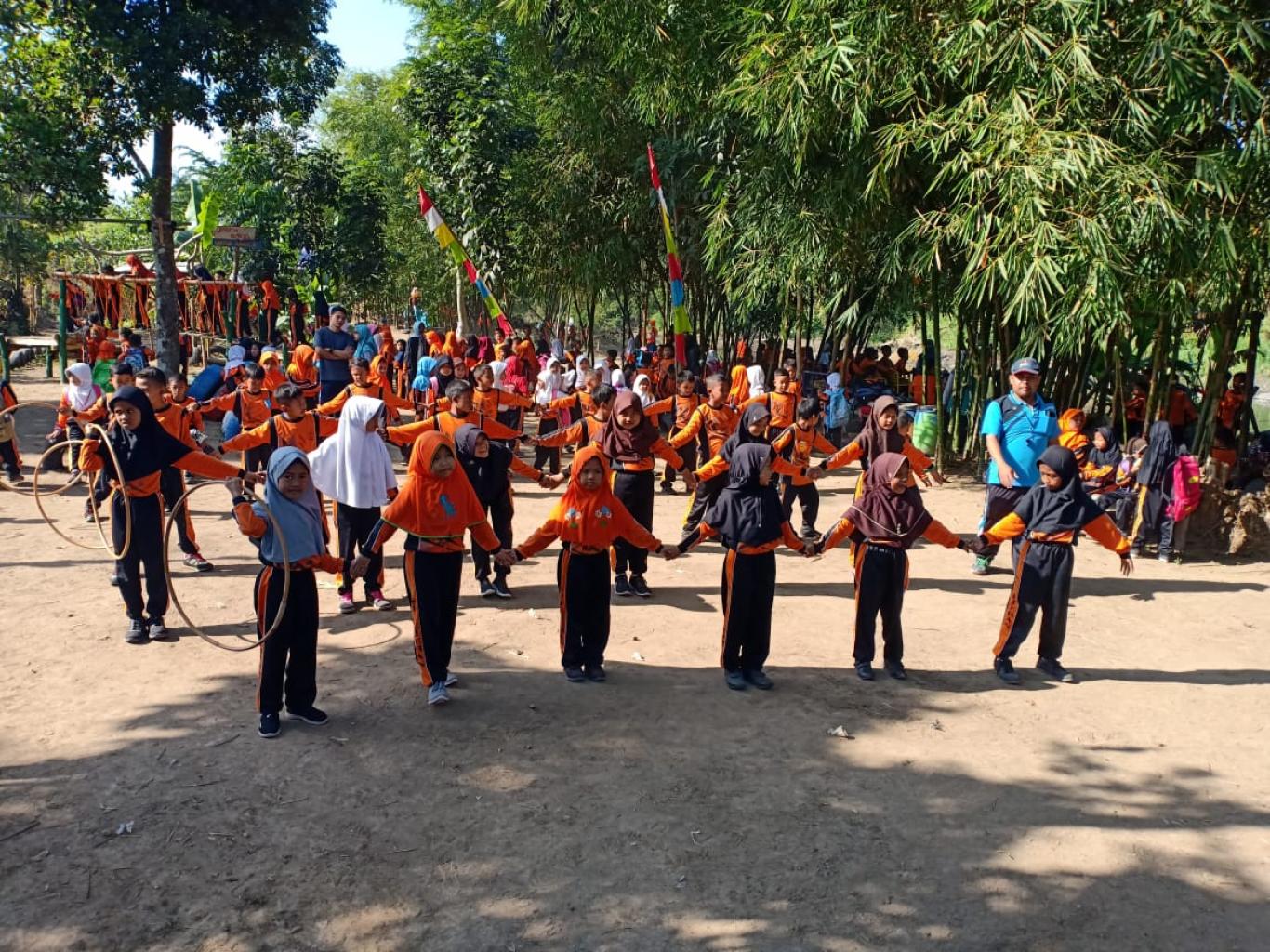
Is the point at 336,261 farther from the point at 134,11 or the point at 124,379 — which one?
the point at 124,379

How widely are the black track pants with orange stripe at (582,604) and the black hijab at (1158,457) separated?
588cm

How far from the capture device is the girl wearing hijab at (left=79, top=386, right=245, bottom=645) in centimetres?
587

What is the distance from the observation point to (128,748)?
4.64 m

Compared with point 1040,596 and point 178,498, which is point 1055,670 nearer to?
point 1040,596

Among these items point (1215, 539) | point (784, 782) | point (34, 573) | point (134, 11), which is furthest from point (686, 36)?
point (784, 782)

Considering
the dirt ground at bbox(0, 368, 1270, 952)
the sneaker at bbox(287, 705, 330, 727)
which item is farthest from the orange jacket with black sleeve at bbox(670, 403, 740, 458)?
the sneaker at bbox(287, 705, 330, 727)

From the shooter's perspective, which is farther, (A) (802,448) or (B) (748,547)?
(A) (802,448)

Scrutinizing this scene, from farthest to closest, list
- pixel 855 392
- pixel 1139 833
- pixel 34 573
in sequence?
pixel 855 392 → pixel 34 573 → pixel 1139 833

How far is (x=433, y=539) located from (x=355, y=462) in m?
1.51

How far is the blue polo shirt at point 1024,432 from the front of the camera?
23.0 feet

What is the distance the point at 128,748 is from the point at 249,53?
41.2 feet

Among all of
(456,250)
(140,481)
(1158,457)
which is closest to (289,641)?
(140,481)

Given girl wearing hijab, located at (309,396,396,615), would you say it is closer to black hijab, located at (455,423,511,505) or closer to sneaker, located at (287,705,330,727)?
black hijab, located at (455,423,511,505)

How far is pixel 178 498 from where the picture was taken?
691 centimetres
